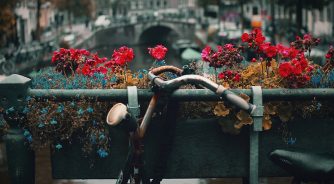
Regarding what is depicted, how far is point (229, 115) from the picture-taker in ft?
15.2

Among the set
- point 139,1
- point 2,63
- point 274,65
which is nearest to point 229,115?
point 274,65

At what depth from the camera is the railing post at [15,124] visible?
4.45 meters

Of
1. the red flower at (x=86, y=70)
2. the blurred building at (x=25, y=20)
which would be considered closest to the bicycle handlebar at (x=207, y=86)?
the red flower at (x=86, y=70)

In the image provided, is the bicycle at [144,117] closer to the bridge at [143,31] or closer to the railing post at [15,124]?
the railing post at [15,124]

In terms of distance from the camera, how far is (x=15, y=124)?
177 inches

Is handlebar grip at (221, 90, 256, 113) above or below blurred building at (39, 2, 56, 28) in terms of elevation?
above

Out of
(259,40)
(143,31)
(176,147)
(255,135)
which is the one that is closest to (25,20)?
(143,31)

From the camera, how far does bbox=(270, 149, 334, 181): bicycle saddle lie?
156 inches

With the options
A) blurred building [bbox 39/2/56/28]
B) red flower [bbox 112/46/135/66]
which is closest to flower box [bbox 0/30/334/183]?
red flower [bbox 112/46/135/66]

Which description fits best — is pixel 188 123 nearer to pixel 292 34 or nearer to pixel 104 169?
pixel 104 169

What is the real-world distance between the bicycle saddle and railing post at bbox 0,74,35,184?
169cm

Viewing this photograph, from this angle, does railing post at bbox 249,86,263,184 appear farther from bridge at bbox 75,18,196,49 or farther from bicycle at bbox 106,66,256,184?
bridge at bbox 75,18,196,49

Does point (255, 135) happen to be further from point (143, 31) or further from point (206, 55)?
point (143, 31)

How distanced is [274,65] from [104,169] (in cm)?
148
